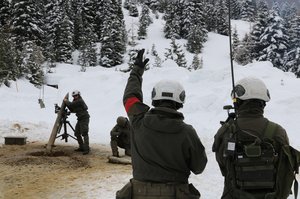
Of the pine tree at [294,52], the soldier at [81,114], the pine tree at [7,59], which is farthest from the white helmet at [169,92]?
the pine tree at [294,52]

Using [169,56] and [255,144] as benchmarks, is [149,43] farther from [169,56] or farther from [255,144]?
[255,144]

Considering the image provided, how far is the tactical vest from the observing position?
11.3 feet

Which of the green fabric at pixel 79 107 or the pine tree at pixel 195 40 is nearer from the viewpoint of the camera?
the green fabric at pixel 79 107

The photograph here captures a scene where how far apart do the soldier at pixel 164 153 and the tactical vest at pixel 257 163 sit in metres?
0.35

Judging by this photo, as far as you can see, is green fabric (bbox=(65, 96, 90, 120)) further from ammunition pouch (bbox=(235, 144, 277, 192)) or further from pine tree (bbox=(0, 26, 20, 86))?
pine tree (bbox=(0, 26, 20, 86))

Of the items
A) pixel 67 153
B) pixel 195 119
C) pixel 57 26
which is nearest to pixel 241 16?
pixel 57 26

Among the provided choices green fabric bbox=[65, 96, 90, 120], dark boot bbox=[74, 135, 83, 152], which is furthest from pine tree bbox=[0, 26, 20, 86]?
green fabric bbox=[65, 96, 90, 120]

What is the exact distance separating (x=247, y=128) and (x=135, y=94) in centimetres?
113

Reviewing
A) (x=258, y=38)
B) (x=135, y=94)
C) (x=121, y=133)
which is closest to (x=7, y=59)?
(x=121, y=133)

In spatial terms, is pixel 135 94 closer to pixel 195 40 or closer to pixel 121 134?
pixel 121 134

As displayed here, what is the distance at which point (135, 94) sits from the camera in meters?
4.05

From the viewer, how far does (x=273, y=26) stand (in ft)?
152

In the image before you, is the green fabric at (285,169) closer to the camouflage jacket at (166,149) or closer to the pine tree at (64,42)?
the camouflage jacket at (166,149)

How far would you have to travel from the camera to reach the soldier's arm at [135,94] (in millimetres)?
3902
